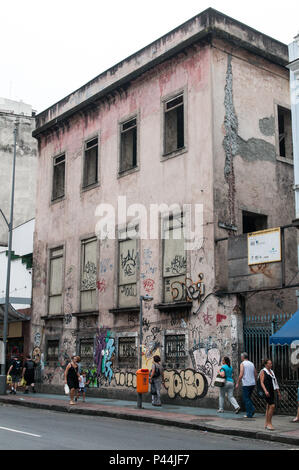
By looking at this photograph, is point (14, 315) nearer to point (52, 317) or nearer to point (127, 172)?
point (52, 317)

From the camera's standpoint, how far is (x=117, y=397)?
A: 19922mm

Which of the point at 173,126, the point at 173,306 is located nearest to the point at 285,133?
the point at 173,126

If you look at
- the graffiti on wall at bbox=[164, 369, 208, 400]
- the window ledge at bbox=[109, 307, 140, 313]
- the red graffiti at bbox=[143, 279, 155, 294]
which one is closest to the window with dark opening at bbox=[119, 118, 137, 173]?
the red graffiti at bbox=[143, 279, 155, 294]

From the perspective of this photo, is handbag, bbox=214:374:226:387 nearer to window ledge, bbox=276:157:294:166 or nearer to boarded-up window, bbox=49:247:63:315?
window ledge, bbox=276:157:294:166

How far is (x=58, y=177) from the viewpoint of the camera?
25656 millimetres

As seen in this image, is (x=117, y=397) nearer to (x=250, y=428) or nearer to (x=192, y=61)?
(x=250, y=428)

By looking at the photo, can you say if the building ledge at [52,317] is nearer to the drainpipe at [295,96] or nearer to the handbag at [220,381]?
the handbag at [220,381]

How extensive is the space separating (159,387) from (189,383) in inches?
36.1

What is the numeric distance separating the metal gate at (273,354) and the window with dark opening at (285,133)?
706 cm

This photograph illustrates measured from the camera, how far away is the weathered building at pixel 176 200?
1745 cm

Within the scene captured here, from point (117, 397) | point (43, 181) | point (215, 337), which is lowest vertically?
point (117, 397)

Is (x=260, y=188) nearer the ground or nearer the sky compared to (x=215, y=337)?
nearer the sky
